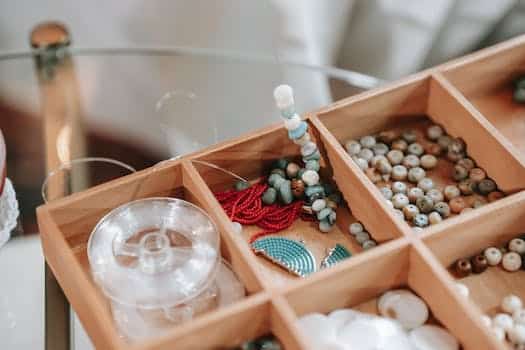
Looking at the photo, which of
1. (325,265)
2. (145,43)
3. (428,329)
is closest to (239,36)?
(145,43)

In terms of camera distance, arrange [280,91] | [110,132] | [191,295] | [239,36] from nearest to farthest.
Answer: [191,295] → [280,91] → [239,36] → [110,132]

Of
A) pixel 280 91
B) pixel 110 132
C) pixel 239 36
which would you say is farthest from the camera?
pixel 110 132

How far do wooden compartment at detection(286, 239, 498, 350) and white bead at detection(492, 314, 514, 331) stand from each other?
0.16ft

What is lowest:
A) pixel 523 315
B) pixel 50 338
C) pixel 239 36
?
pixel 523 315

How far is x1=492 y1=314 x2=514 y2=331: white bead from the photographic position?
0.93m

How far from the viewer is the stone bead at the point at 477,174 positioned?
3.53 ft

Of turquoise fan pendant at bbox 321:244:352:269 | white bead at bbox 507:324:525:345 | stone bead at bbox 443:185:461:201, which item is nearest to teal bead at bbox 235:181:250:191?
turquoise fan pendant at bbox 321:244:352:269

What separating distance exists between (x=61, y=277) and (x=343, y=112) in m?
0.37

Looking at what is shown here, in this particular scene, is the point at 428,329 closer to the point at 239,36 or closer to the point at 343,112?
the point at 343,112

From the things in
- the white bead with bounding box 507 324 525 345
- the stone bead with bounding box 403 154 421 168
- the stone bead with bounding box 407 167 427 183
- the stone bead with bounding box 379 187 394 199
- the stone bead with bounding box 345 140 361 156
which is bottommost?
the white bead with bounding box 507 324 525 345

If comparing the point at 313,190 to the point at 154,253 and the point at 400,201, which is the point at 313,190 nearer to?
the point at 400,201

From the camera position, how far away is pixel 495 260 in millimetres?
994

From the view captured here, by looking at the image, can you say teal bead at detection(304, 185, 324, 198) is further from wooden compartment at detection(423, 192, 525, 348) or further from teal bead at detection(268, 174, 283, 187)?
wooden compartment at detection(423, 192, 525, 348)

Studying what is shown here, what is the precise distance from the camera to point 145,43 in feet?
5.33
